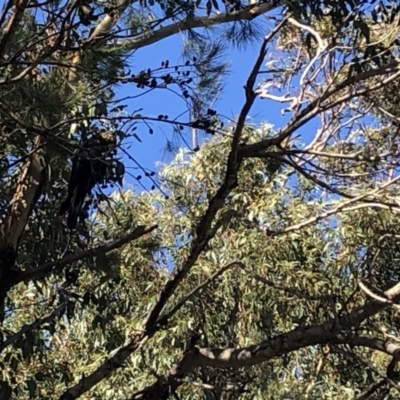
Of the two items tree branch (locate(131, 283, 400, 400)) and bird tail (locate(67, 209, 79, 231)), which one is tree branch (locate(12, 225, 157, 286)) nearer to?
tree branch (locate(131, 283, 400, 400))

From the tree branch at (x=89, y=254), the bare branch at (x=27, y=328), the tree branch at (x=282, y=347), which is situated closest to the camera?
the tree branch at (x=282, y=347)

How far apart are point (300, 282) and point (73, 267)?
4.60ft

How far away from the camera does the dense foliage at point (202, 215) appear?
1811 millimetres

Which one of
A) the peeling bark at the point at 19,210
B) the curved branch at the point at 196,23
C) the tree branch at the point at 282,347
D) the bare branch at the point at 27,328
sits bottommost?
the tree branch at the point at 282,347

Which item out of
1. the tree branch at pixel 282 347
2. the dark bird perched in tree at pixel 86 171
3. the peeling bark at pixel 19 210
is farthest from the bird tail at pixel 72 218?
the tree branch at pixel 282 347

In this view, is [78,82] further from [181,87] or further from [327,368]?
[327,368]

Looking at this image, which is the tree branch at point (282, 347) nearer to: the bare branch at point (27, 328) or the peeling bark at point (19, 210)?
the bare branch at point (27, 328)

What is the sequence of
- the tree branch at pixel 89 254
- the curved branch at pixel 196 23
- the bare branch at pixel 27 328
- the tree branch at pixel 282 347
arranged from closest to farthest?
the tree branch at pixel 282 347 → the tree branch at pixel 89 254 → the bare branch at pixel 27 328 → the curved branch at pixel 196 23

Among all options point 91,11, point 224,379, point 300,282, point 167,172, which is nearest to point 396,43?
point 91,11

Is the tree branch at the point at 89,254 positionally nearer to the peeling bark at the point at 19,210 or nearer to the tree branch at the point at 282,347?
the peeling bark at the point at 19,210

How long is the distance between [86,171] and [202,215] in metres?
0.55

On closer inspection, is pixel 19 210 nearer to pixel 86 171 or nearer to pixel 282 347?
pixel 86 171

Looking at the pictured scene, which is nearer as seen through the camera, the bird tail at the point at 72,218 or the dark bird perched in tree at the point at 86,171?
the dark bird perched in tree at the point at 86,171

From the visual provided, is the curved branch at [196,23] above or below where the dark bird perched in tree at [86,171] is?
above
